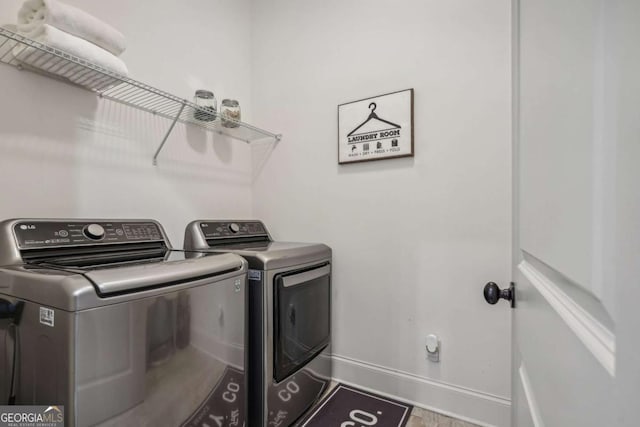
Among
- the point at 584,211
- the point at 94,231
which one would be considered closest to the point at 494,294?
the point at 584,211

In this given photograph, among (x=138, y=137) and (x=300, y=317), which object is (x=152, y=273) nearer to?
(x=300, y=317)

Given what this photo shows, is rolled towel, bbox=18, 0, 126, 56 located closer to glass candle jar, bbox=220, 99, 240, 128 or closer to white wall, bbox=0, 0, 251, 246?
white wall, bbox=0, 0, 251, 246

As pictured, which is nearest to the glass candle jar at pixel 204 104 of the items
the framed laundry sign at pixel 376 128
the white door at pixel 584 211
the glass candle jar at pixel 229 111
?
the glass candle jar at pixel 229 111

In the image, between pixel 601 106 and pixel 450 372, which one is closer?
pixel 601 106

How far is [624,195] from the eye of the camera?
0.24 metres

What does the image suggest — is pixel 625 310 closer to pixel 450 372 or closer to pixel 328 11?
pixel 450 372

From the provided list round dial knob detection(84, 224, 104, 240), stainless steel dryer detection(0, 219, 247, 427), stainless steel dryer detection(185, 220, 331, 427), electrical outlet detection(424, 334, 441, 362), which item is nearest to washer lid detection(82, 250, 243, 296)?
stainless steel dryer detection(0, 219, 247, 427)

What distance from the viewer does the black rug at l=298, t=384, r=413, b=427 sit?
59.0 inches

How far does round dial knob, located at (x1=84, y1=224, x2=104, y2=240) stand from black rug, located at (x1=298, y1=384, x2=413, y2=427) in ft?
4.20

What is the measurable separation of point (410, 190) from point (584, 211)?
141cm

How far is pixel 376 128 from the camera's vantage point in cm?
177

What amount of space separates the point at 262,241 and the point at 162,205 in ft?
2.10

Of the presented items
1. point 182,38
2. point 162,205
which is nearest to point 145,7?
point 182,38

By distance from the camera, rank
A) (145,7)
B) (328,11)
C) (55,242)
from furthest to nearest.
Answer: (328,11) → (145,7) → (55,242)
